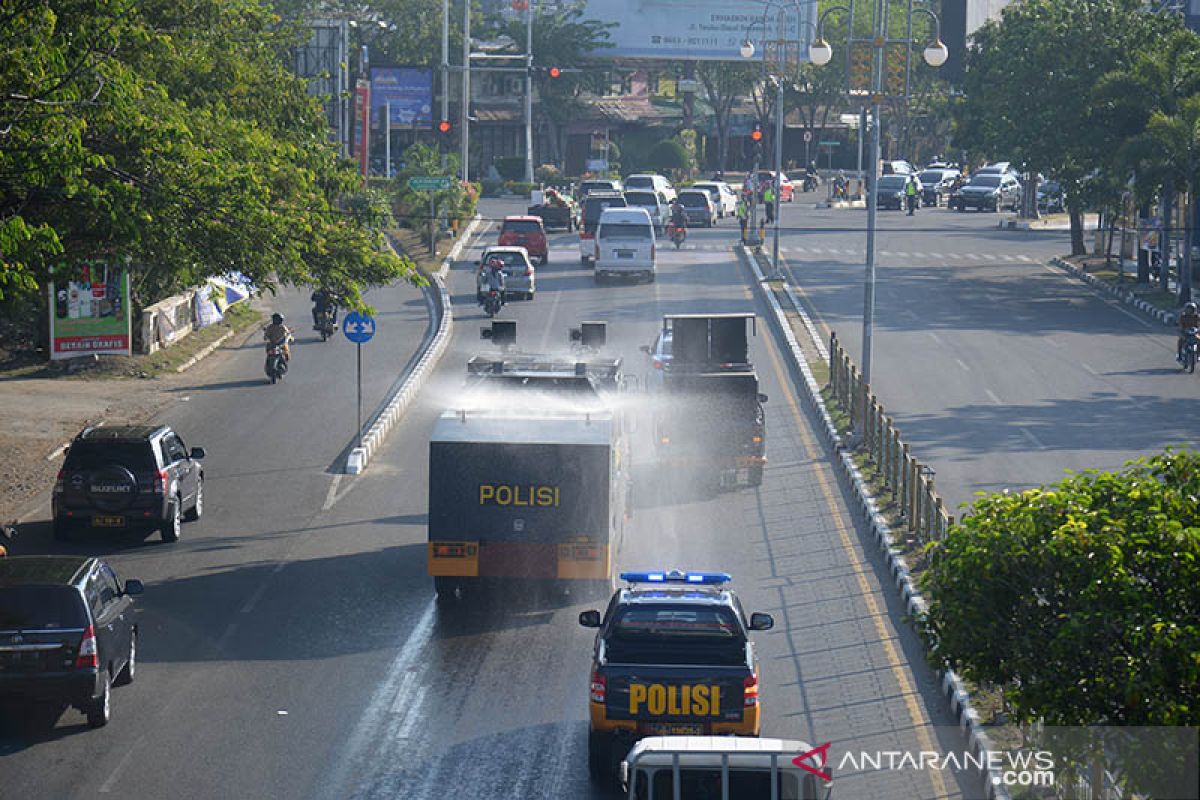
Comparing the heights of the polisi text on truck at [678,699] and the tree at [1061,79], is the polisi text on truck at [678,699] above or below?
below

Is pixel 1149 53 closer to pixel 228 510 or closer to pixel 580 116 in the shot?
pixel 228 510

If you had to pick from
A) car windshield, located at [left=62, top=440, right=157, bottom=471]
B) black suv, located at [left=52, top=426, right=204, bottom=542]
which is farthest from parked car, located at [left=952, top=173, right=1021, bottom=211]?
car windshield, located at [left=62, top=440, right=157, bottom=471]

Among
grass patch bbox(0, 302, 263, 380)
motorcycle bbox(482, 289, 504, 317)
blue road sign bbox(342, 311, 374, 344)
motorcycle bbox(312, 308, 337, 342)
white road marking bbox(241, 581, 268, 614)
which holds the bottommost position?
white road marking bbox(241, 581, 268, 614)

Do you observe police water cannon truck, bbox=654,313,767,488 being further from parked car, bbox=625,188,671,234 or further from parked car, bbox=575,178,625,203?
parked car, bbox=575,178,625,203

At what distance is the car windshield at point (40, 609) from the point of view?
566 inches

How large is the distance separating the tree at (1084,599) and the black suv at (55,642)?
8072mm

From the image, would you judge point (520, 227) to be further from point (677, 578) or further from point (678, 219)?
point (677, 578)

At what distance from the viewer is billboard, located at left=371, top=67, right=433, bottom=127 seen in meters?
85.1

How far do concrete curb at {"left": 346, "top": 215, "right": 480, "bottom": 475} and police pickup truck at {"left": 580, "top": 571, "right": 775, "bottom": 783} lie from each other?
46.8ft

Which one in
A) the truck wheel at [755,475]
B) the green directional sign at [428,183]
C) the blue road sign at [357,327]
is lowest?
the truck wheel at [755,475]

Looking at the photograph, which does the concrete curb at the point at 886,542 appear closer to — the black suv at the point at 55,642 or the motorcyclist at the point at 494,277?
the black suv at the point at 55,642

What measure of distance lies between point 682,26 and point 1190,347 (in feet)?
204

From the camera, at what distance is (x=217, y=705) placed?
1540 cm

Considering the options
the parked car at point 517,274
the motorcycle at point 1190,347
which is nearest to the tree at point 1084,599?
the motorcycle at point 1190,347
